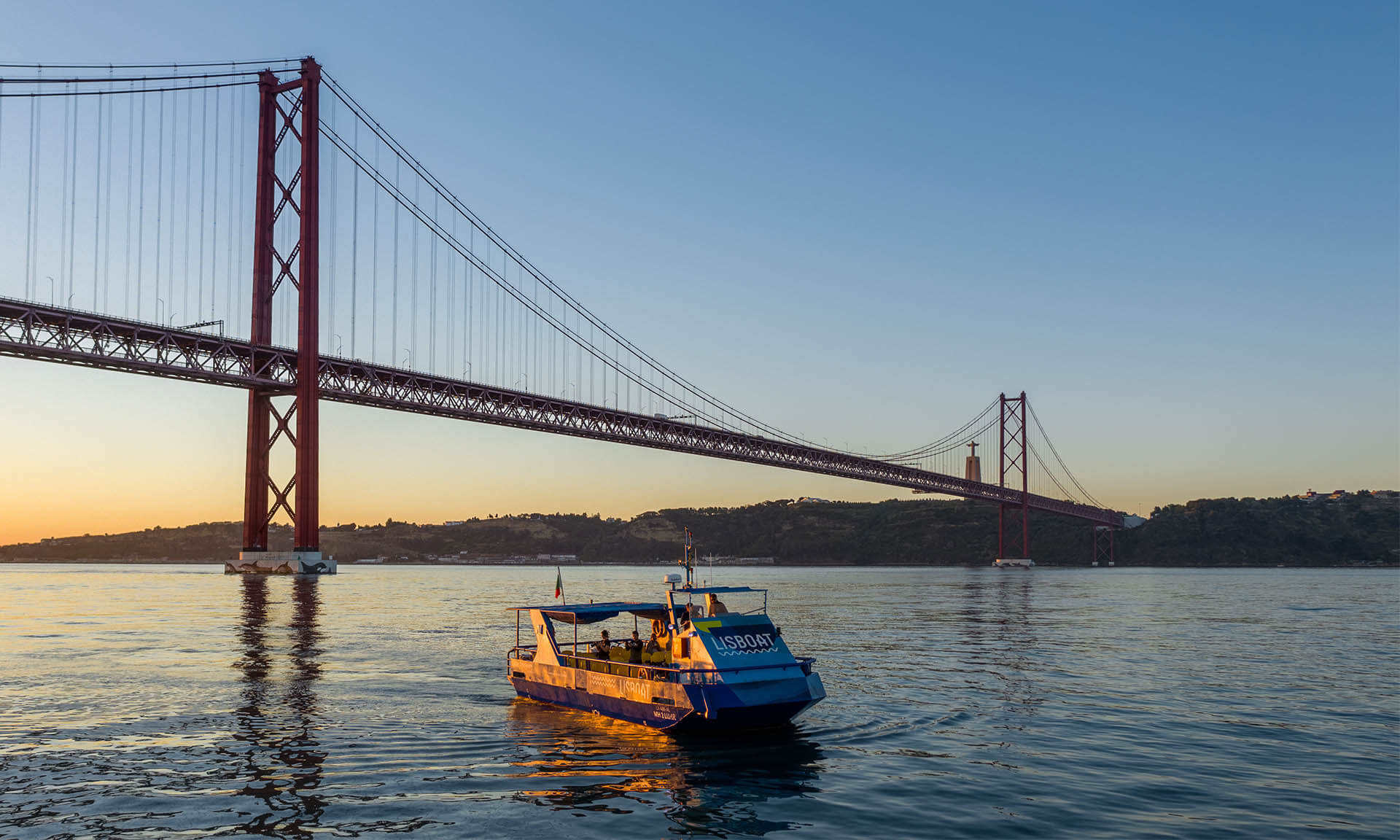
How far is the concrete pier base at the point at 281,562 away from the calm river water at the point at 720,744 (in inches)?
1541

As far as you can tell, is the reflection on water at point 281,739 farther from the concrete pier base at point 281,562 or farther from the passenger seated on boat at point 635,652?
the concrete pier base at point 281,562

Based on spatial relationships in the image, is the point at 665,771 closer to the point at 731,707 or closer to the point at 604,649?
the point at 731,707

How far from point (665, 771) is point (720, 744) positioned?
214 centimetres

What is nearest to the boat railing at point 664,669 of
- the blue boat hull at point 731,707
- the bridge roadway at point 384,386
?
the blue boat hull at point 731,707

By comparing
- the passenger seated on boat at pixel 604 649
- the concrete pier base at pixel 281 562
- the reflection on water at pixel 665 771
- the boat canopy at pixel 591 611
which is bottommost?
the concrete pier base at pixel 281 562

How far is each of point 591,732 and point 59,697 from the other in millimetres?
12264

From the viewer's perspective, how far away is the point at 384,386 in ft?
265

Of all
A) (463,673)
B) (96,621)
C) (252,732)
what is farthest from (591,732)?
(96,621)

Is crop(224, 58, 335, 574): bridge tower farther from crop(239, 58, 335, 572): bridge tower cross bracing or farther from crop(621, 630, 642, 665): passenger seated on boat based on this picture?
crop(621, 630, 642, 665): passenger seated on boat

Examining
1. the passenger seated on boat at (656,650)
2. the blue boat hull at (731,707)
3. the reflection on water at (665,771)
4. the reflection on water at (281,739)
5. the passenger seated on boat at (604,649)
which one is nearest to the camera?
the reflection on water at (281,739)

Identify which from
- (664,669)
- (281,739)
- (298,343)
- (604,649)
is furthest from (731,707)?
(298,343)

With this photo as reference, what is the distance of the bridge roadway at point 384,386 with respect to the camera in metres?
64.1

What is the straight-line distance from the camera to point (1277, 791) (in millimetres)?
14688

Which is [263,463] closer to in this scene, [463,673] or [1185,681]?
[463,673]
